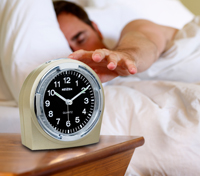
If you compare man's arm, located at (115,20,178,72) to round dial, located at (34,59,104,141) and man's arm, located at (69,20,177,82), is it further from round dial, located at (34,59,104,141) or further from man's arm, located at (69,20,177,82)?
round dial, located at (34,59,104,141)

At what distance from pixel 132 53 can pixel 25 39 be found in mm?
409

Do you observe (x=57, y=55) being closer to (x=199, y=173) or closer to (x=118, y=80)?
(x=118, y=80)

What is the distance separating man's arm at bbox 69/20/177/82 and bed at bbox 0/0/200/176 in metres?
0.11

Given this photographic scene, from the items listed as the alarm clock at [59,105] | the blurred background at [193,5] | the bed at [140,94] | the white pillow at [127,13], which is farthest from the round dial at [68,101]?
the blurred background at [193,5]

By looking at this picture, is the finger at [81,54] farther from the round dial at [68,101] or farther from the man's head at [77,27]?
the man's head at [77,27]

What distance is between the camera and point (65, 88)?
24.7 inches

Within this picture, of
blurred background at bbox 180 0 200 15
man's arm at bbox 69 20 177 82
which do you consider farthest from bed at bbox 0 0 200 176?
blurred background at bbox 180 0 200 15

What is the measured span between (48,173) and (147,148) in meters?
0.48

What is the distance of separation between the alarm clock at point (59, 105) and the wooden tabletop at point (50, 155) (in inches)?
1.0

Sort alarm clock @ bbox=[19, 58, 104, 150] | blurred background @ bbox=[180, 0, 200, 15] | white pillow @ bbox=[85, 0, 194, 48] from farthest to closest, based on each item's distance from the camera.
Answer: blurred background @ bbox=[180, 0, 200, 15]
white pillow @ bbox=[85, 0, 194, 48]
alarm clock @ bbox=[19, 58, 104, 150]

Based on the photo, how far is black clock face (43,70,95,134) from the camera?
2.01 feet

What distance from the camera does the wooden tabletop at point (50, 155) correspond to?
48cm

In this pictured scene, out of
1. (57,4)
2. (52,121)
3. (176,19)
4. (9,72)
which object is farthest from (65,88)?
(176,19)

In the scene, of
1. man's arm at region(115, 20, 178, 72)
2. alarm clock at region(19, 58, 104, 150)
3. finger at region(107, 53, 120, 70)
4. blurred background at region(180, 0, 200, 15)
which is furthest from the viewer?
blurred background at region(180, 0, 200, 15)
